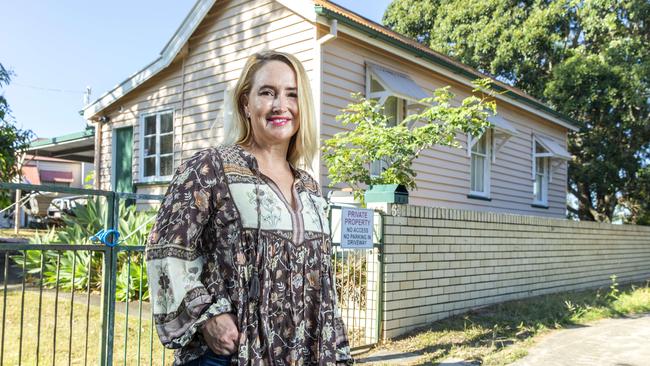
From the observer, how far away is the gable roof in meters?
8.48

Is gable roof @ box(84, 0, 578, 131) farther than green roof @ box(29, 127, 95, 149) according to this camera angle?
No

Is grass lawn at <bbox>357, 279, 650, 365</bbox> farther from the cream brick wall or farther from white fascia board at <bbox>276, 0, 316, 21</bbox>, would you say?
white fascia board at <bbox>276, 0, 316, 21</bbox>

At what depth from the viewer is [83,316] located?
21.3 ft

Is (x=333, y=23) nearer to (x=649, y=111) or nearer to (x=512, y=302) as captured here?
(x=512, y=302)

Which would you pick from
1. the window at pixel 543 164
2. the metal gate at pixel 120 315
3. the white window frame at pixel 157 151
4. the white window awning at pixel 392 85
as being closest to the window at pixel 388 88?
the white window awning at pixel 392 85

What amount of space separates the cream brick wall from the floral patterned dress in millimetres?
4199

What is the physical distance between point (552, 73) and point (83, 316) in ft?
59.1

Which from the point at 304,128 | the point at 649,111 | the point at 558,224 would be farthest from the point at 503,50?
the point at 304,128

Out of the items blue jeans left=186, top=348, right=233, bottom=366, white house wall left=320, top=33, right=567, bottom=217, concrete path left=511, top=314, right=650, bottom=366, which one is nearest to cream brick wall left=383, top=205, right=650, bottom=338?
concrete path left=511, top=314, right=650, bottom=366

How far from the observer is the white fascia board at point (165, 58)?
1057 centimetres

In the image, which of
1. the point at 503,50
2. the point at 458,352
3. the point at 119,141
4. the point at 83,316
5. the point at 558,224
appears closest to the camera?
the point at 458,352

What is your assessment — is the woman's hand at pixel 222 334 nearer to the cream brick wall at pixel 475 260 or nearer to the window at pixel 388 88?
the cream brick wall at pixel 475 260

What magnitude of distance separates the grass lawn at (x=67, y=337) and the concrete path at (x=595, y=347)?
3697mm

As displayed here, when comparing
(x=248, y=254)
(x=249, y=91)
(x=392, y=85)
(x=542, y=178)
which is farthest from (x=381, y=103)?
(x=542, y=178)
